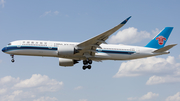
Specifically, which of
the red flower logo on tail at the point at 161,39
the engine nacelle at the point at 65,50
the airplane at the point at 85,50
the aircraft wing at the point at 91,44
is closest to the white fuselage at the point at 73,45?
the airplane at the point at 85,50

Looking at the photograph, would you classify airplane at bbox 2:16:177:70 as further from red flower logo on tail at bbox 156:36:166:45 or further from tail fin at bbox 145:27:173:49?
red flower logo on tail at bbox 156:36:166:45

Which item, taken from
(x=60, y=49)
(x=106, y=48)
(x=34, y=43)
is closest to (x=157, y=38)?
(x=106, y=48)

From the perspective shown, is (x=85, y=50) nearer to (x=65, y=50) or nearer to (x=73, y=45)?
(x=73, y=45)

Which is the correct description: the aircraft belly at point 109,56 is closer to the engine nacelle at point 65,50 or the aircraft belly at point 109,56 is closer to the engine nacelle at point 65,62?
the engine nacelle at point 65,50

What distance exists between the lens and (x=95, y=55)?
34.6 meters

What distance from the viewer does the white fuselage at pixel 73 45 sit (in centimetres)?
3319

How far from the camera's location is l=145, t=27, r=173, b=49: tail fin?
37875 millimetres

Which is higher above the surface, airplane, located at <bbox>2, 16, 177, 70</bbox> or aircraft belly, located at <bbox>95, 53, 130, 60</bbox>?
airplane, located at <bbox>2, 16, 177, 70</bbox>

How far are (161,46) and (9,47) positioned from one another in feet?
73.3

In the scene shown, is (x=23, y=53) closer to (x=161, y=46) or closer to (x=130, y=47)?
(x=130, y=47)

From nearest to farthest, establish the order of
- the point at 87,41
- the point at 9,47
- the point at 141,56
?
the point at 87,41 < the point at 9,47 < the point at 141,56

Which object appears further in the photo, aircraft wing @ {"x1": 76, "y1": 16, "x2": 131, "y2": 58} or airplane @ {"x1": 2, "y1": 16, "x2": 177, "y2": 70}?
airplane @ {"x1": 2, "y1": 16, "x2": 177, "y2": 70}

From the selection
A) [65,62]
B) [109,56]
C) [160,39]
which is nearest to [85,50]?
[109,56]

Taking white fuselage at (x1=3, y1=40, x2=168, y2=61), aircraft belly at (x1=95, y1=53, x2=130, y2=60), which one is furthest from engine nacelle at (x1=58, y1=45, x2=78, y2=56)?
aircraft belly at (x1=95, y1=53, x2=130, y2=60)
